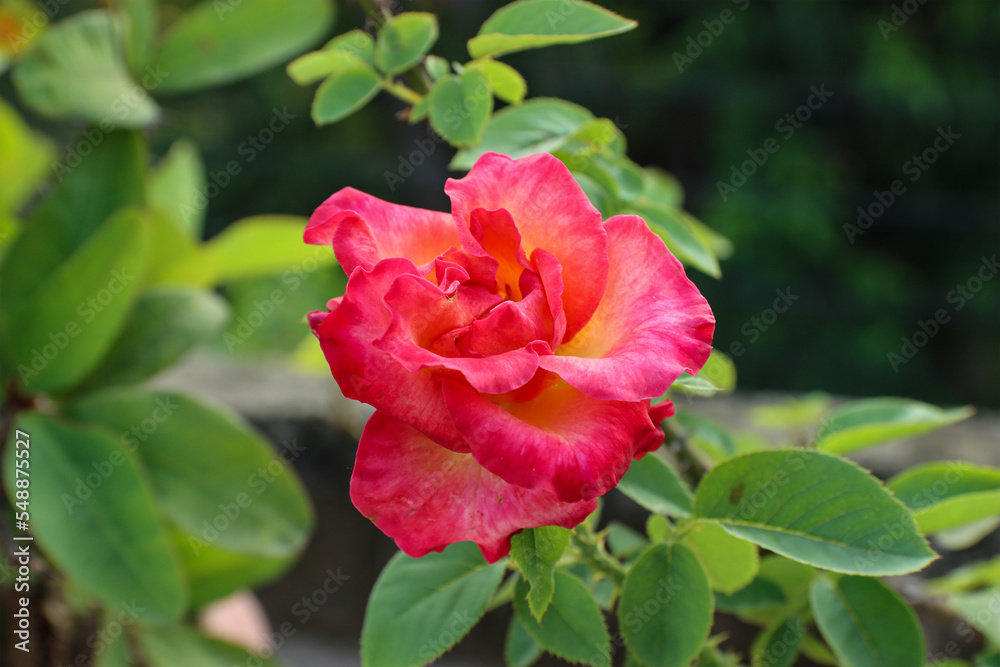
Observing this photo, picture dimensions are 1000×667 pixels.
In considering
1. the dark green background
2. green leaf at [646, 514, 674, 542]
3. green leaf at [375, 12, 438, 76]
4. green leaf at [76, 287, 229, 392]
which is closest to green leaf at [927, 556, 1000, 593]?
green leaf at [646, 514, 674, 542]

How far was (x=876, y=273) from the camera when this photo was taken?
269cm

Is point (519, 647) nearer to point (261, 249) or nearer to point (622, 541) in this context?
point (622, 541)

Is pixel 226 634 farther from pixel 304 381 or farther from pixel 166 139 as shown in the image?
pixel 166 139

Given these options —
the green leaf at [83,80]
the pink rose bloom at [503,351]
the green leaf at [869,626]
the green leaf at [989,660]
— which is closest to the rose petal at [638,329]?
the pink rose bloom at [503,351]

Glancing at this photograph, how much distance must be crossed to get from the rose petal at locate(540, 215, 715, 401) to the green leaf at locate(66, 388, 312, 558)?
19.6 inches

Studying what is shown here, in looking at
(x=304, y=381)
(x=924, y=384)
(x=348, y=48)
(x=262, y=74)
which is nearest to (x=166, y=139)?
(x=262, y=74)

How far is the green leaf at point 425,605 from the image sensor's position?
348 mm

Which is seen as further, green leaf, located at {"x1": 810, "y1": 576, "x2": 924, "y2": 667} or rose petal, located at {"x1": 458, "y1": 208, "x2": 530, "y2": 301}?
green leaf, located at {"x1": 810, "y1": 576, "x2": 924, "y2": 667}

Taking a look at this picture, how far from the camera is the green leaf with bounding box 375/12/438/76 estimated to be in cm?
39

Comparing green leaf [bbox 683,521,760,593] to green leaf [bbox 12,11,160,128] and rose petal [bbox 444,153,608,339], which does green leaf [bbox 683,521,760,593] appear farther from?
green leaf [bbox 12,11,160,128]

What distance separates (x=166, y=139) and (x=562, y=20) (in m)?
3.70

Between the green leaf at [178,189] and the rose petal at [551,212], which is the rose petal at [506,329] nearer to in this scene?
the rose petal at [551,212]

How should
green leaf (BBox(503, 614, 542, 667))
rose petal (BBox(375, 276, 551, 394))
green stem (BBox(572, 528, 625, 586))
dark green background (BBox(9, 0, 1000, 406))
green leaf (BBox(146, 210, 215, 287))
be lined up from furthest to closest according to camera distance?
dark green background (BBox(9, 0, 1000, 406)), green leaf (BBox(146, 210, 215, 287)), green leaf (BBox(503, 614, 542, 667)), green stem (BBox(572, 528, 625, 586)), rose petal (BBox(375, 276, 551, 394))

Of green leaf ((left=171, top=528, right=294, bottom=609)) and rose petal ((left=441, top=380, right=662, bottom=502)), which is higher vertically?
rose petal ((left=441, top=380, right=662, bottom=502))
